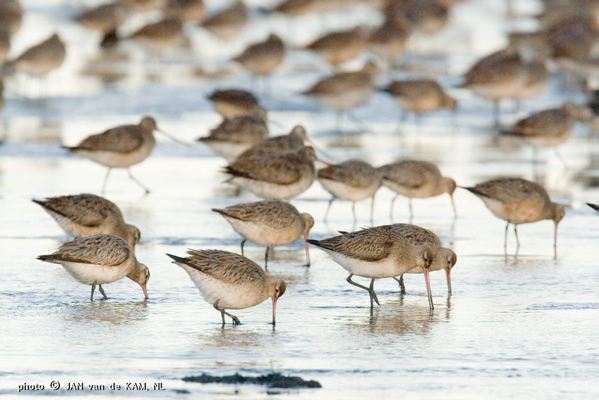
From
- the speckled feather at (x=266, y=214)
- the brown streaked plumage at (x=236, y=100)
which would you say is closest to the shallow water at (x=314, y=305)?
the speckled feather at (x=266, y=214)

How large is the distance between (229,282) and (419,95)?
42.2 ft

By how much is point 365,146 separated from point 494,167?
2688mm

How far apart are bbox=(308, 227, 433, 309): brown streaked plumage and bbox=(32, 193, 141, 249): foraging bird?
7.39ft

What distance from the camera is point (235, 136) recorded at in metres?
15.6

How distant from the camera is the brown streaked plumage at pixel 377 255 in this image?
8.92 metres

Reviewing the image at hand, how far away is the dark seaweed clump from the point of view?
268 inches

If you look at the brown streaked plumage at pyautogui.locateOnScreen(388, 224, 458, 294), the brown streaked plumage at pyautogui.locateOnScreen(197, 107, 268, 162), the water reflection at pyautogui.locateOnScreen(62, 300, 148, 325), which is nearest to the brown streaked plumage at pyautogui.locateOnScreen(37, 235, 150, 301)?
the water reflection at pyautogui.locateOnScreen(62, 300, 148, 325)

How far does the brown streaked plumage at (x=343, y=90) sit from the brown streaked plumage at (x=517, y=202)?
30.1ft

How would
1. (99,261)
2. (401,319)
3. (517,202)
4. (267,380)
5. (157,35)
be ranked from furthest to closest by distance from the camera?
1. (157,35)
2. (517,202)
3. (99,261)
4. (401,319)
5. (267,380)

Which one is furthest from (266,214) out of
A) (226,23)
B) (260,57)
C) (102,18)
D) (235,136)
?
(102,18)

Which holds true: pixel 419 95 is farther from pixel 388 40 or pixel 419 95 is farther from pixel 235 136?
pixel 388 40

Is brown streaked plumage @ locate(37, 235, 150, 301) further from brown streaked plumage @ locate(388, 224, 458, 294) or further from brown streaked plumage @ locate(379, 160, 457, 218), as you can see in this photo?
brown streaked plumage @ locate(379, 160, 457, 218)

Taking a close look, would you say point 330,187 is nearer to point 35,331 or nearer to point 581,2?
point 35,331

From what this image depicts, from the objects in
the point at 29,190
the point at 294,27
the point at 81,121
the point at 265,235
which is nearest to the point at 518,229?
the point at 265,235
